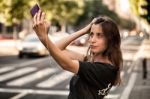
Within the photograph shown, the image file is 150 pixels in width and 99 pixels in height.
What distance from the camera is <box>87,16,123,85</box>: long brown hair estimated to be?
11.3ft

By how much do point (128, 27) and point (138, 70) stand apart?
498ft

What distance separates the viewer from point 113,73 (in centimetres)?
354

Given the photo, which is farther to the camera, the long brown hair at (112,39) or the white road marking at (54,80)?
the white road marking at (54,80)

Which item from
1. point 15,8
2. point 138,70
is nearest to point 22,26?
point 15,8

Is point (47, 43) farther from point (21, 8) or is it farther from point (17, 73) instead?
point (21, 8)

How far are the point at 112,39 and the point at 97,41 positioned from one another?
125mm

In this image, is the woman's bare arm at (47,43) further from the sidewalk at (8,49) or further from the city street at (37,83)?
the sidewalk at (8,49)

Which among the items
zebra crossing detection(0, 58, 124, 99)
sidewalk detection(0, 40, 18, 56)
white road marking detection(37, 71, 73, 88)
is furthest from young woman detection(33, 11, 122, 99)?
sidewalk detection(0, 40, 18, 56)

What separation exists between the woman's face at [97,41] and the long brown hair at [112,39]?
0.09 feet

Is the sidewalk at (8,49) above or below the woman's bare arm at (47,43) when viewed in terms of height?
below

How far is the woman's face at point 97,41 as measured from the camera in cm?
341

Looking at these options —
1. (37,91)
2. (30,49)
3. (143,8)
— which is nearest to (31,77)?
(37,91)

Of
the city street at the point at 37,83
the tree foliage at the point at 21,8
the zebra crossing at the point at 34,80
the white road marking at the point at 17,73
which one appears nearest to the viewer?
the city street at the point at 37,83

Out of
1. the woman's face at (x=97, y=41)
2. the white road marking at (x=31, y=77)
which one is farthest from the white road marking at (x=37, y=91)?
the woman's face at (x=97, y=41)
